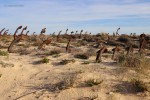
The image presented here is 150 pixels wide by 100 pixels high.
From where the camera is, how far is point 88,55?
13438 mm

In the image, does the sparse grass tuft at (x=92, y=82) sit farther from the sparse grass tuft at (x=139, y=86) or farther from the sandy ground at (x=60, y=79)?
the sparse grass tuft at (x=139, y=86)

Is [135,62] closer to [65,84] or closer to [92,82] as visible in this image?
[92,82]

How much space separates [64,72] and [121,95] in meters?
2.42

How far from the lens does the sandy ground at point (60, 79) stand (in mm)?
9195

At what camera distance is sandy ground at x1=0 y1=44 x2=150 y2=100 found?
9.20 metres

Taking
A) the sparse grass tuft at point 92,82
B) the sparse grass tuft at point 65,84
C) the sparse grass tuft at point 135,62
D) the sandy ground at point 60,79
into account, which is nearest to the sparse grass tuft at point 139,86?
the sandy ground at point 60,79

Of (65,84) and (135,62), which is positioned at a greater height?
(135,62)

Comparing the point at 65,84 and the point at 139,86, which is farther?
the point at 65,84

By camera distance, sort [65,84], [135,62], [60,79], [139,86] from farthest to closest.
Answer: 1. [135,62]
2. [60,79]
3. [65,84]
4. [139,86]

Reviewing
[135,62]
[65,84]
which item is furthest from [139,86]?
[65,84]

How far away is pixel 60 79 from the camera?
1018 centimetres

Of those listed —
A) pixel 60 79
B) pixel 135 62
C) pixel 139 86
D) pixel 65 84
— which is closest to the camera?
pixel 139 86

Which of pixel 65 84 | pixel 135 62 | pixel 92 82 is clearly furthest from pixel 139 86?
pixel 65 84

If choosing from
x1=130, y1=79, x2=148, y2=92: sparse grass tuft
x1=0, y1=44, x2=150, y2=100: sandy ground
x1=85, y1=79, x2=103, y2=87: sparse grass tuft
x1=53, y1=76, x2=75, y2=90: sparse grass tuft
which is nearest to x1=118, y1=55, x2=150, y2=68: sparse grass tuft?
x1=0, y1=44, x2=150, y2=100: sandy ground
